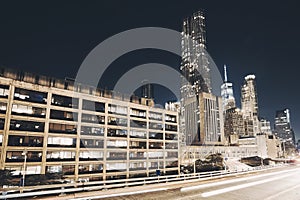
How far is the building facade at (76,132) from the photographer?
45.6 metres

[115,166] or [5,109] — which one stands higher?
[5,109]

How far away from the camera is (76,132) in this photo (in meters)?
54.9

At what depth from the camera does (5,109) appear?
45406 mm

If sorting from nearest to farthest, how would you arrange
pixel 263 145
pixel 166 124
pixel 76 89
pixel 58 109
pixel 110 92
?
1. pixel 58 109
2. pixel 76 89
3. pixel 110 92
4. pixel 166 124
5. pixel 263 145

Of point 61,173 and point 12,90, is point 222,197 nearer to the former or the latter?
point 61,173

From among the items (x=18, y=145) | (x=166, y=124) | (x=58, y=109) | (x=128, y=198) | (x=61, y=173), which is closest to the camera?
(x=128, y=198)

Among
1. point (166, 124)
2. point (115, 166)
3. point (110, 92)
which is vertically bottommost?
point (115, 166)

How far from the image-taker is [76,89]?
201 ft

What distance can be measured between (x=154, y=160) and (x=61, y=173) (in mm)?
32726

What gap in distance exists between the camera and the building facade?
150ft

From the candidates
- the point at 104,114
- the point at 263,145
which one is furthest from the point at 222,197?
the point at 263,145

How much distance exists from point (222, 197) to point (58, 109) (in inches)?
1855

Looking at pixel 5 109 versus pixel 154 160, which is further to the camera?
pixel 154 160

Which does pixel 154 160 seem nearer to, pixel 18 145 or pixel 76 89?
pixel 76 89
